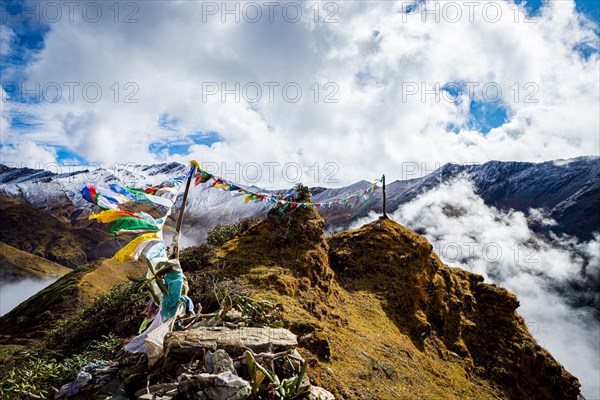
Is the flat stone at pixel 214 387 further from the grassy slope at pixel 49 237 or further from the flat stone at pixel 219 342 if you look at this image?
the grassy slope at pixel 49 237

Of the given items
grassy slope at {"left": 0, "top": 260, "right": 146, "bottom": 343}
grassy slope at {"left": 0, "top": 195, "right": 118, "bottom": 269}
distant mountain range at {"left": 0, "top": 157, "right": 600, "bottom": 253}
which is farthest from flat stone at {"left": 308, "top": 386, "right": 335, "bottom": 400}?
grassy slope at {"left": 0, "top": 195, "right": 118, "bottom": 269}

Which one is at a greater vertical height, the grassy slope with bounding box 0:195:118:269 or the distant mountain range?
the distant mountain range

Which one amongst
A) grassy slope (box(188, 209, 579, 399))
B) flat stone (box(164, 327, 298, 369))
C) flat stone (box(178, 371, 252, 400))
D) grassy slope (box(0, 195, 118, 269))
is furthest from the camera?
grassy slope (box(0, 195, 118, 269))

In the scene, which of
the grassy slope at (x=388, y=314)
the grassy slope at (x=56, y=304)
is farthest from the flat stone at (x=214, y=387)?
the grassy slope at (x=56, y=304)

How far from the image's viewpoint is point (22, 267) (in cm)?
10850

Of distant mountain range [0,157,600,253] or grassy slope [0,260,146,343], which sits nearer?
grassy slope [0,260,146,343]

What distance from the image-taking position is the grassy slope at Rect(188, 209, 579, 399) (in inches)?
395

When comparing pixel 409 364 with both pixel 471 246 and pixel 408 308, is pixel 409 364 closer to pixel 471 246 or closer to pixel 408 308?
pixel 408 308

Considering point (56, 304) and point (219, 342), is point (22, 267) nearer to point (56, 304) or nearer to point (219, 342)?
point (56, 304)

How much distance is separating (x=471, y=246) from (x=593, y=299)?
174 feet

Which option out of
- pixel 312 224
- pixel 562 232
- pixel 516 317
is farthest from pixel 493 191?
pixel 312 224

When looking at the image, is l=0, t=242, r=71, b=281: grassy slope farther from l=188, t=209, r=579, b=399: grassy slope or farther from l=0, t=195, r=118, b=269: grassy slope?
l=188, t=209, r=579, b=399: grassy slope

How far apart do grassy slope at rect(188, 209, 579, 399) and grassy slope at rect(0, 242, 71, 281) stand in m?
122

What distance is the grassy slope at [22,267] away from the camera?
105m
